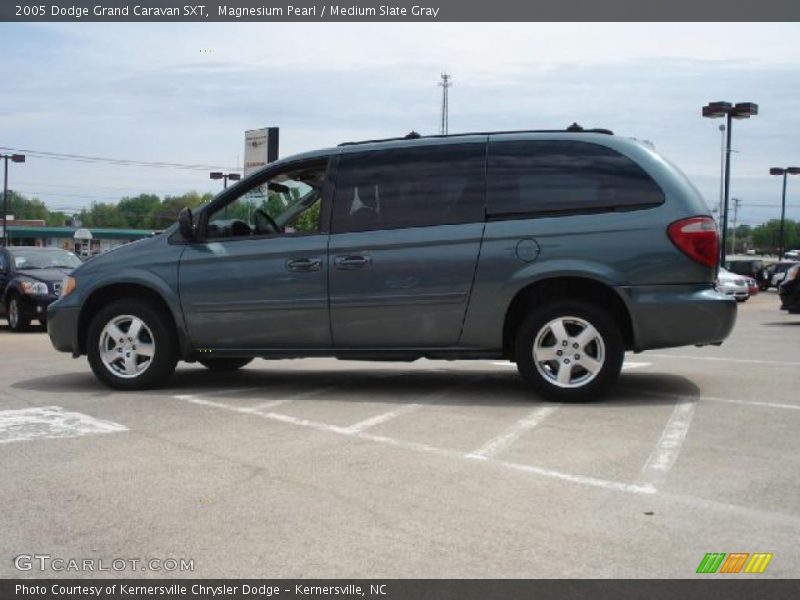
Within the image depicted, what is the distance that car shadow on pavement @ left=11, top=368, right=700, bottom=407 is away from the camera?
23.3 feet

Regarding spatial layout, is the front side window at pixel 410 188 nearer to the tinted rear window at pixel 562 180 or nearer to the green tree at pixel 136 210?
the tinted rear window at pixel 562 180

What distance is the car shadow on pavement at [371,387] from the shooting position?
7.09 meters

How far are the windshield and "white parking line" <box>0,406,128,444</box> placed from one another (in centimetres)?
1092

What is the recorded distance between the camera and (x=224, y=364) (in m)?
Answer: 8.80

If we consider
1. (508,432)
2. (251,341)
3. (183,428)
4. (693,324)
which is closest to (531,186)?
(693,324)

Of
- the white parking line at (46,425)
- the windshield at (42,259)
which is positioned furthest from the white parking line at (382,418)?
the windshield at (42,259)

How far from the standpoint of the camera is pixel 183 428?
6.06m

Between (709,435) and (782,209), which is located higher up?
(782,209)

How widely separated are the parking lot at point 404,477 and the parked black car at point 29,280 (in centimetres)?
856

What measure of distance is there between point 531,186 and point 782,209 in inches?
2421

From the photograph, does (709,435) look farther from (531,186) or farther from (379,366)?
(379,366)

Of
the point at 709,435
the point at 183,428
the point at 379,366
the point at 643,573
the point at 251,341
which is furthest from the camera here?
the point at 379,366

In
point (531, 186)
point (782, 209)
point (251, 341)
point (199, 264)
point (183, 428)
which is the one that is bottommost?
point (183, 428)

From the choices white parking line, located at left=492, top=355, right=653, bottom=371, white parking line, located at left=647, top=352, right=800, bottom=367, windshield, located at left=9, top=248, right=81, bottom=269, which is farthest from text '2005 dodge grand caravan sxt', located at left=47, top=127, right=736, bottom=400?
windshield, located at left=9, top=248, right=81, bottom=269
